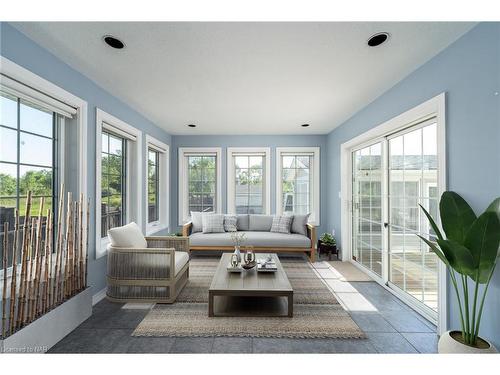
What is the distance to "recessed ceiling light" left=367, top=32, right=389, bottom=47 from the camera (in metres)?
1.90

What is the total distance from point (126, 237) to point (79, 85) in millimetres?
1639

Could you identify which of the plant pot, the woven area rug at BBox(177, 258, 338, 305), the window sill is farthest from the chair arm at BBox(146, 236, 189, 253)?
the plant pot

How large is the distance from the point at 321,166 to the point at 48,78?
4568 millimetres

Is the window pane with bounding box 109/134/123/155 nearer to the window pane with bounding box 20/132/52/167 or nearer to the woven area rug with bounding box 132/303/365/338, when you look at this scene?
the window pane with bounding box 20/132/52/167

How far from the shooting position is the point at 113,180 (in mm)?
3479

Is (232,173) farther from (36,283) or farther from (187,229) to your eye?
(36,283)

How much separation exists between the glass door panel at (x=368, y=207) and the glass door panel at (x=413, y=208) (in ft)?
0.88

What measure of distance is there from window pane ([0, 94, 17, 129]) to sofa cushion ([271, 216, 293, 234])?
3.86m

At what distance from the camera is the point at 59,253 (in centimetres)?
216

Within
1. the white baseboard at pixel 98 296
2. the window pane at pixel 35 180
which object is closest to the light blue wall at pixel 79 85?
the white baseboard at pixel 98 296

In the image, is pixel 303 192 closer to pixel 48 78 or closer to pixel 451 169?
pixel 451 169

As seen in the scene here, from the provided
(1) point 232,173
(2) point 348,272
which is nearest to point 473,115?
(2) point 348,272

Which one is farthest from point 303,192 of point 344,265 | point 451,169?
point 451,169

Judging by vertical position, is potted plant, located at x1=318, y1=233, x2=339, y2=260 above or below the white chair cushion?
below
